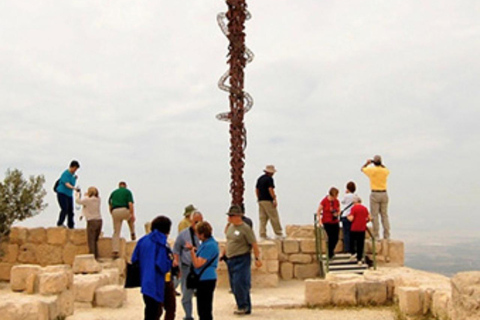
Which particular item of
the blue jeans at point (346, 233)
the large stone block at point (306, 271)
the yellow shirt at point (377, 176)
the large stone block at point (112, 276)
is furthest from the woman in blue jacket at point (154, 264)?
the large stone block at point (306, 271)

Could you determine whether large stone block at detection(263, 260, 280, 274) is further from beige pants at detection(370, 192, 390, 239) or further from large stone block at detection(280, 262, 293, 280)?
beige pants at detection(370, 192, 390, 239)

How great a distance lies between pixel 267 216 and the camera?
12.6 meters

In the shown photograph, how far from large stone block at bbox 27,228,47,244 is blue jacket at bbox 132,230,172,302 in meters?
8.29

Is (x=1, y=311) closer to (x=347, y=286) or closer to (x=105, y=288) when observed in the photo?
(x=105, y=288)

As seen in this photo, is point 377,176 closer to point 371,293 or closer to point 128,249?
point 371,293

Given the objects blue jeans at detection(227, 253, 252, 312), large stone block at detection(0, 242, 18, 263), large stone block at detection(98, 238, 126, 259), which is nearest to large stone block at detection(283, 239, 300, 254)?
large stone block at detection(98, 238, 126, 259)

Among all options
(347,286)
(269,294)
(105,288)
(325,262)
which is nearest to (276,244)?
(325,262)

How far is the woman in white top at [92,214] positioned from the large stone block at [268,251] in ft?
12.2

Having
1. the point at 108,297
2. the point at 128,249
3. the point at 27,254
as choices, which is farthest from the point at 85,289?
the point at 27,254

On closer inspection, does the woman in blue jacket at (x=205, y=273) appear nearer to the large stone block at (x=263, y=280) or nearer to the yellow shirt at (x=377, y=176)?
the large stone block at (x=263, y=280)

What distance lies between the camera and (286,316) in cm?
819

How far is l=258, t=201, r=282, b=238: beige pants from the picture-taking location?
12.3 m

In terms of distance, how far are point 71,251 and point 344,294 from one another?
7.16 metres

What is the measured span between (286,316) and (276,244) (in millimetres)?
4580
